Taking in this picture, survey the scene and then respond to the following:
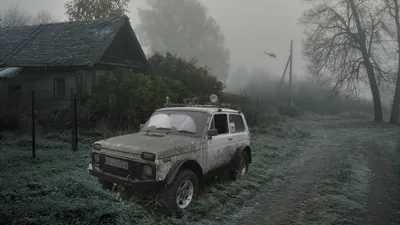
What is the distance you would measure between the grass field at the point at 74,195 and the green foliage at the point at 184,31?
133 ft

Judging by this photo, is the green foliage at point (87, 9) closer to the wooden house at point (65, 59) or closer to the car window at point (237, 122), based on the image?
the wooden house at point (65, 59)

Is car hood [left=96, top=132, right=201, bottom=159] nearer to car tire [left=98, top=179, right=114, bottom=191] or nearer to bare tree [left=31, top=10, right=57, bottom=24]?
car tire [left=98, top=179, right=114, bottom=191]

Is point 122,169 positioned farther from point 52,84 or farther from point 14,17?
point 14,17

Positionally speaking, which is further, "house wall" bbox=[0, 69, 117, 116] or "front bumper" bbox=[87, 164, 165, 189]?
"house wall" bbox=[0, 69, 117, 116]

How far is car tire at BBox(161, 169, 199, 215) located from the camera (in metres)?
5.00

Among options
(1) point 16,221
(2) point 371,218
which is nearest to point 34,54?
(1) point 16,221

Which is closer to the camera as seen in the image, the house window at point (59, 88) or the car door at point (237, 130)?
the car door at point (237, 130)

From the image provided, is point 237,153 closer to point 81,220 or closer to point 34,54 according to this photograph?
point 81,220

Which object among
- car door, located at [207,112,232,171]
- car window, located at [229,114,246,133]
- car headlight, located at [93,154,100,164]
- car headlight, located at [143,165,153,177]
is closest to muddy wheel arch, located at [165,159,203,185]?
car headlight, located at [143,165,153,177]

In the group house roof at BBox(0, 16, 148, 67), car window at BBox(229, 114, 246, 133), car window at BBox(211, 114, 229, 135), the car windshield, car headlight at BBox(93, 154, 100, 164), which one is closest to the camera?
car headlight at BBox(93, 154, 100, 164)

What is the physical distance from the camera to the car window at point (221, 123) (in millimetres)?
6594

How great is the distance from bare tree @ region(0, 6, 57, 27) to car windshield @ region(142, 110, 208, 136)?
49571 mm

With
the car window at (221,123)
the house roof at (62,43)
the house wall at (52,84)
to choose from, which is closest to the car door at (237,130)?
the car window at (221,123)

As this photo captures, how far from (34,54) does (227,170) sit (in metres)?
16.2
